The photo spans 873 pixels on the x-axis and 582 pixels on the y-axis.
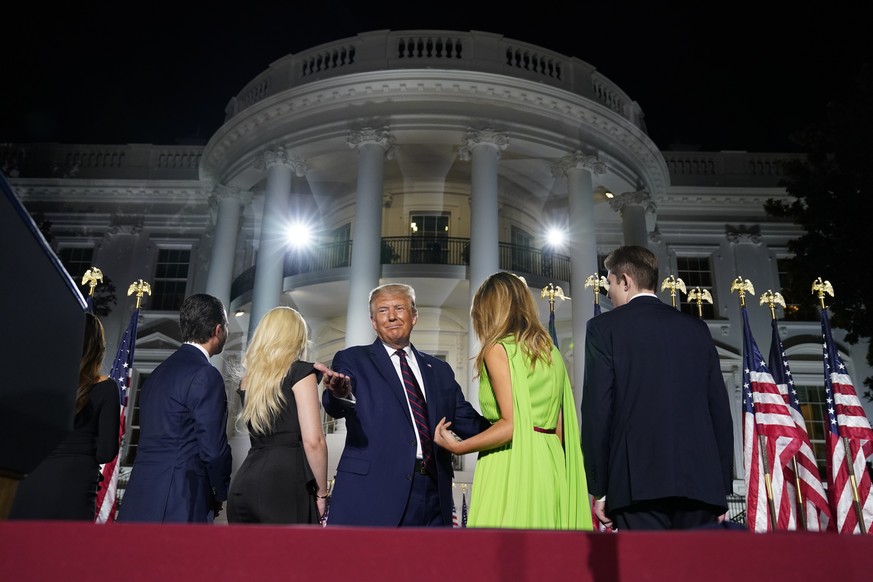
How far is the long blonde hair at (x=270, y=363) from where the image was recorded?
376cm

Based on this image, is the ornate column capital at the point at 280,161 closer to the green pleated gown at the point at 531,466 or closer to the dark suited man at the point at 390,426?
the dark suited man at the point at 390,426

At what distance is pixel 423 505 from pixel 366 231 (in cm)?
1295

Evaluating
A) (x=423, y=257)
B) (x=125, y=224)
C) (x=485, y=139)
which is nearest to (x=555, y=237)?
(x=423, y=257)

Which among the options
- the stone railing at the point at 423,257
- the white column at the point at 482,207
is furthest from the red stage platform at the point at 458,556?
the stone railing at the point at 423,257

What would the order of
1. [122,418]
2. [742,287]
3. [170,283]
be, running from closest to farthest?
[122,418]
[742,287]
[170,283]

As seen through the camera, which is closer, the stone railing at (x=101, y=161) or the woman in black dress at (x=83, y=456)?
the woman in black dress at (x=83, y=456)

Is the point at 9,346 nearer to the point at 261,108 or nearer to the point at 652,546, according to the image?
the point at 652,546

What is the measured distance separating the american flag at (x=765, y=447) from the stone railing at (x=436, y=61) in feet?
34.7

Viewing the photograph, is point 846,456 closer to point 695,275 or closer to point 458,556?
point 458,556

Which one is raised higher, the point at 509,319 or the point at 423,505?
the point at 509,319

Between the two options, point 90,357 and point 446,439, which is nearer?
point 446,439

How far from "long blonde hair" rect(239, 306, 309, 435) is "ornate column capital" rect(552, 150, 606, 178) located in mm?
14913

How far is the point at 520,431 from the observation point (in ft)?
11.0

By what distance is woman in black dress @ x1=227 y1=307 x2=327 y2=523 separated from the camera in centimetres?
364
